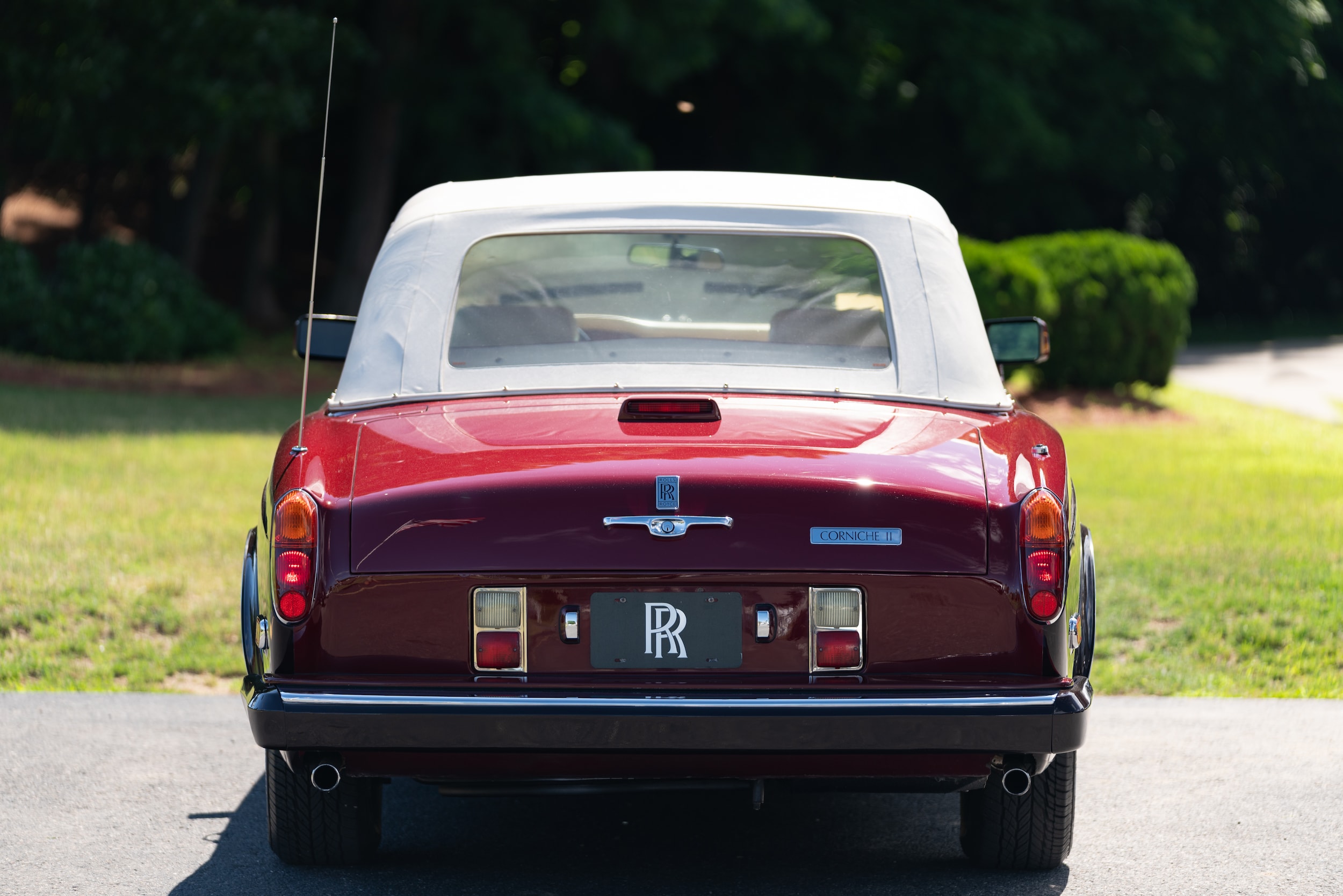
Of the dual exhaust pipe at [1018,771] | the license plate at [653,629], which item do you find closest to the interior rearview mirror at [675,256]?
the license plate at [653,629]

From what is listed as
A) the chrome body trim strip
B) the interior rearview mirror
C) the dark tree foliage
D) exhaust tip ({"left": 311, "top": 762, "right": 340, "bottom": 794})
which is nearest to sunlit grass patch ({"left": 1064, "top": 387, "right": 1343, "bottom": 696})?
the interior rearview mirror

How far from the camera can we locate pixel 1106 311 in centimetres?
1633

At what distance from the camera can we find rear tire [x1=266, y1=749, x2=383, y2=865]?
13.3ft

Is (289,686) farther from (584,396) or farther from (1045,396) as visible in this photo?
(1045,396)

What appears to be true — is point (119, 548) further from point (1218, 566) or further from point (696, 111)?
point (696, 111)

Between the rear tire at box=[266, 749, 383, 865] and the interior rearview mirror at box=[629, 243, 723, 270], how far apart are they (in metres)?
1.65

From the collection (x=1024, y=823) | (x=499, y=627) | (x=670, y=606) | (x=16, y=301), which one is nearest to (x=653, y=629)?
(x=670, y=606)

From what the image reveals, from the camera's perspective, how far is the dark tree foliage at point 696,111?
18.2m

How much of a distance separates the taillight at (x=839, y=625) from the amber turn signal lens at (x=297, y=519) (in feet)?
3.67

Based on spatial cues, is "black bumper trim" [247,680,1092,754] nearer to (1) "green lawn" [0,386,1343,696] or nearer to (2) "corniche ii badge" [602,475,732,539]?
(2) "corniche ii badge" [602,475,732,539]

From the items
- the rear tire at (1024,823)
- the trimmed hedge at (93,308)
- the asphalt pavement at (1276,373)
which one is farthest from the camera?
the trimmed hedge at (93,308)

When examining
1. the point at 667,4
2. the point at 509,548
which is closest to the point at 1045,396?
the point at 667,4

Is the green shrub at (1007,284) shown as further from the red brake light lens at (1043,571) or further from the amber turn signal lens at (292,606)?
the amber turn signal lens at (292,606)

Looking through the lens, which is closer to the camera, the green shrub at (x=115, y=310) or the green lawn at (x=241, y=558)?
Result: the green lawn at (x=241, y=558)
